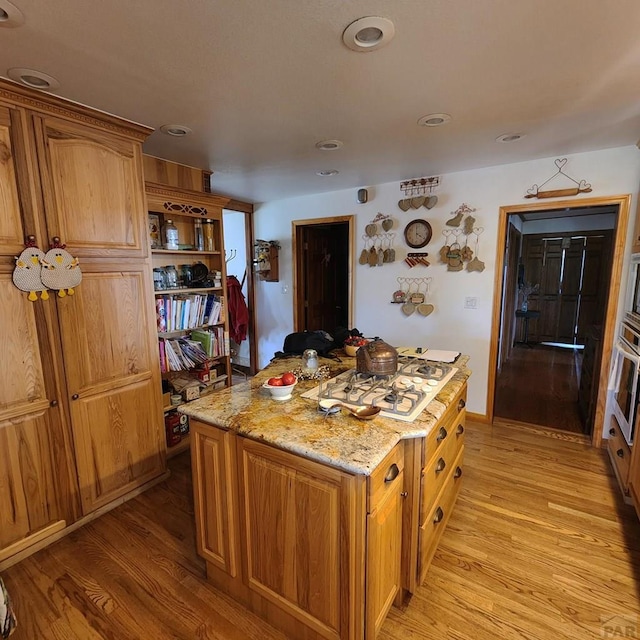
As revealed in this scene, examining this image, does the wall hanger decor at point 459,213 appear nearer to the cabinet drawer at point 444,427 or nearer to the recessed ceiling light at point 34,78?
the cabinet drawer at point 444,427

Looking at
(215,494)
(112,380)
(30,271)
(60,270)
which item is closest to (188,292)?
(112,380)

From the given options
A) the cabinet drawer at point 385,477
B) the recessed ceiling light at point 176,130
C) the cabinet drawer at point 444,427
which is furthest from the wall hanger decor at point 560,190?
the recessed ceiling light at point 176,130

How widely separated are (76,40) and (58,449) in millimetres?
2003

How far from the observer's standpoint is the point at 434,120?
2.20 metres

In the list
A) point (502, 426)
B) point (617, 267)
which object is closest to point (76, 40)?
point (617, 267)

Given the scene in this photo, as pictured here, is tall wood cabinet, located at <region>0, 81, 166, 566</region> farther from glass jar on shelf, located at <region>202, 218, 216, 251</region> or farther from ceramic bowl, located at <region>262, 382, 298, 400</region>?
ceramic bowl, located at <region>262, 382, 298, 400</region>

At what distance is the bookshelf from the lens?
281 cm

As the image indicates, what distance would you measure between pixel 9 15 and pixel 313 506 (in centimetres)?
205

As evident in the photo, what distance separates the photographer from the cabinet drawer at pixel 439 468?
5.15ft

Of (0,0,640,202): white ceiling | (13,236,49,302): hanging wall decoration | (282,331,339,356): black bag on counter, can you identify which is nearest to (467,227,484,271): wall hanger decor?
(0,0,640,202): white ceiling

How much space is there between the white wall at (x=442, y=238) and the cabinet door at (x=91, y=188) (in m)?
2.38

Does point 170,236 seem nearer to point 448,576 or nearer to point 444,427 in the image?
point 444,427

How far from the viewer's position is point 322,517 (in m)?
1.25

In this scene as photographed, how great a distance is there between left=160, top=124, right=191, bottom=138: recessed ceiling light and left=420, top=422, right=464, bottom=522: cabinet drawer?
2.44 m
